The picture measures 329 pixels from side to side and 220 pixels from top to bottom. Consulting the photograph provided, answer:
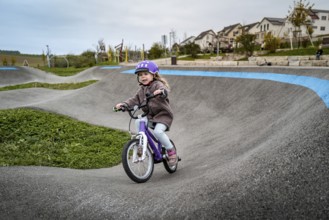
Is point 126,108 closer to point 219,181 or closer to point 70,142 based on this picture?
point 219,181

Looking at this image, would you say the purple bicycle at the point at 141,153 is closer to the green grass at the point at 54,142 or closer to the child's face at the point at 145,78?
the child's face at the point at 145,78

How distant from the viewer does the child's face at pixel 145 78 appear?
494 cm

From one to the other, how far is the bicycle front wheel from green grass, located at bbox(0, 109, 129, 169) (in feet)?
7.72

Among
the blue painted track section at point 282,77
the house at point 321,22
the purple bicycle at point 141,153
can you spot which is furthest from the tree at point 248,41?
the house at point 321,22

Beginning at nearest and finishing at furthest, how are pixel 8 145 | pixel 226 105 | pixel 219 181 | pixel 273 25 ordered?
pixel 219 181 < pixel 8 145 < pixel 226 105 < pixel 273 25

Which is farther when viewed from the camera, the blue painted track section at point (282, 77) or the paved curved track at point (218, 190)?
the blue painted track section at point (282, 77)

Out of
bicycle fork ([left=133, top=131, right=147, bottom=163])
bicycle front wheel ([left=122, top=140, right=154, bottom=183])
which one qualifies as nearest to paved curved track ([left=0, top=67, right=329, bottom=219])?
bicycle front wheel ([left=122, top=140, right=154, bottom=183])

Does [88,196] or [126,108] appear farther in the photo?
[126,108]

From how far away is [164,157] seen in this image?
5145 millimetres

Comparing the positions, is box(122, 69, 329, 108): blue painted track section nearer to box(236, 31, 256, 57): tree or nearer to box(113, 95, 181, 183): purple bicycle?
box(113, 95, 181, 183): purple bicycle

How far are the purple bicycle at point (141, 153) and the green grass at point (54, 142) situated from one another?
2.35 meters

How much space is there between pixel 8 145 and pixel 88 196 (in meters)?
5.18

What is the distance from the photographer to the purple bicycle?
427 centimetres

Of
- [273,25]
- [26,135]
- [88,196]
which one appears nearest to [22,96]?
[26,135]
